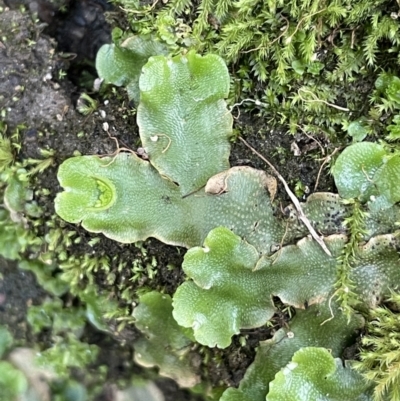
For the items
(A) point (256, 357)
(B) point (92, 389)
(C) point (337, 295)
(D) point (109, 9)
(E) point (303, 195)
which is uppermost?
(D) point (109, 9)

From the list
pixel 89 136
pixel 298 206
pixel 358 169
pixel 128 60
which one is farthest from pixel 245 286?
pixel 128 60

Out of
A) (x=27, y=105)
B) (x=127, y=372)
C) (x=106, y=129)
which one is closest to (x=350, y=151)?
(x=106, y=129)

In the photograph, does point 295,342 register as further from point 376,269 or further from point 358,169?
point 358,169

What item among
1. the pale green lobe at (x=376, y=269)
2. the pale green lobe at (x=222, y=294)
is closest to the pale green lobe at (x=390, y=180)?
the pale green lobe at (x=376, y=269)

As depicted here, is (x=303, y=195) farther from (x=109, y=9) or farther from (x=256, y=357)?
(x=109, y=9)

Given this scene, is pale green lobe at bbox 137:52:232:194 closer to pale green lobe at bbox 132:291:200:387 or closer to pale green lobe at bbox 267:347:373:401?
pale green lobe at bbox 132:291:200:387

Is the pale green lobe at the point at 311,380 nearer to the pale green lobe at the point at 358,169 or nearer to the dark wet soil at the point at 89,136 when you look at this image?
the dark wet soil at the point at 89,136

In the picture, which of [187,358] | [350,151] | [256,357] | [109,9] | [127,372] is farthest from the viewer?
[127,372]
